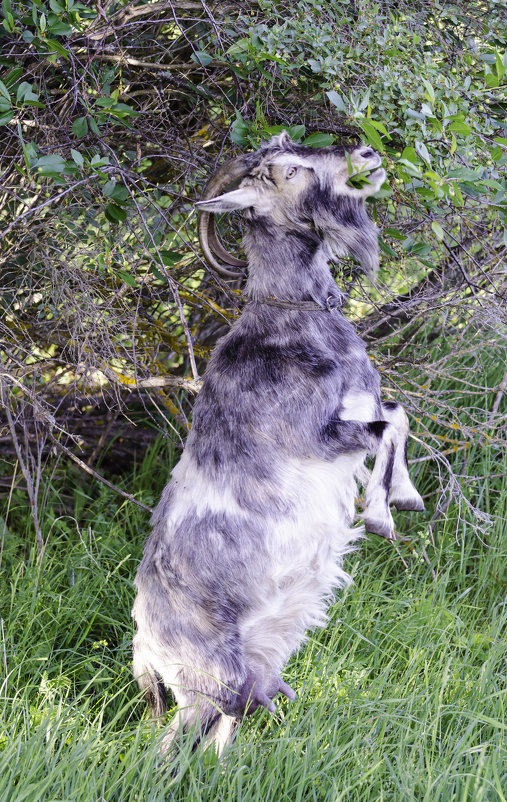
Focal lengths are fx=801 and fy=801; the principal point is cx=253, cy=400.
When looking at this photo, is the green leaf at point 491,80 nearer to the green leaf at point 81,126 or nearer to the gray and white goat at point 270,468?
the gray and white goat at point 270,468

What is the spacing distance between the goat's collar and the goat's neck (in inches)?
0.7

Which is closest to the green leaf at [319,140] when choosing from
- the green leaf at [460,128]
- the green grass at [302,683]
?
the green leaf at [460,128]

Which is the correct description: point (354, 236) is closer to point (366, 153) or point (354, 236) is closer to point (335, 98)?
point (366, 153)

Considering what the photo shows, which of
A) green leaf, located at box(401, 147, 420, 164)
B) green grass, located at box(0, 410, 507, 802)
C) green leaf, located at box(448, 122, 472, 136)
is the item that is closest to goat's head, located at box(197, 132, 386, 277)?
green leaf, located at box(401, 147, 420, 164)

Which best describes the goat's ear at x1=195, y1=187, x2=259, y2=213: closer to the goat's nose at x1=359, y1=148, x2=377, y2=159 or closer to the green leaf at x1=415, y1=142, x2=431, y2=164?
the goat's nose at x1=359, y1=148, x2=377, y2=159

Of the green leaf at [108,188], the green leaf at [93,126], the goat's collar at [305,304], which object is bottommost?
the goat's collar at [305,304]

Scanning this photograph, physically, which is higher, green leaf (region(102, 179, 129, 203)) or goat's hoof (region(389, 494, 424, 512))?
green leaf (region(102, 179, 129, 203))

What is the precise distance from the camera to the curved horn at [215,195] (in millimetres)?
2672

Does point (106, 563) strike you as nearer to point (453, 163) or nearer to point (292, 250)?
point (292, 250)

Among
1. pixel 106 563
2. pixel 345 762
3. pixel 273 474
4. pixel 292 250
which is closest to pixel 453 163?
pixel 292 250

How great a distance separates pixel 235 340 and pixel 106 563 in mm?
1581

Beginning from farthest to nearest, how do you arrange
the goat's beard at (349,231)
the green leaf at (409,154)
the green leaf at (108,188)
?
the green leaf at (108,188)
the goat's beard at (349,231)
the green leaf at (409,154)

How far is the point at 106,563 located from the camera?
12.6 feet

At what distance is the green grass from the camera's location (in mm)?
2418
